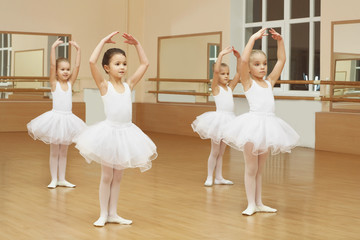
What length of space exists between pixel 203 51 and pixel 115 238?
789 centimetres

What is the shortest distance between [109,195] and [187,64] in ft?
25.4

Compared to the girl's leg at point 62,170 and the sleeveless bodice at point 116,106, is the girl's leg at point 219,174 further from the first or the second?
the sleeveless bodice at point 116,106

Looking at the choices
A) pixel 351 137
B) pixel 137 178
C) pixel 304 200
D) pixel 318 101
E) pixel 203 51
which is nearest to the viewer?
pixel 304 200

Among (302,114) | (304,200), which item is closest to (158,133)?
(302,114)

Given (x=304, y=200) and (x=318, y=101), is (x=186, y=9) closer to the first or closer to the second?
(x=318, y=101)

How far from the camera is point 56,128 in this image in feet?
17.4

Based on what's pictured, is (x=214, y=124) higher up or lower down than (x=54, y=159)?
higher up

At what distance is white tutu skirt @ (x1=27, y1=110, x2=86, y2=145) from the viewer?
526cm

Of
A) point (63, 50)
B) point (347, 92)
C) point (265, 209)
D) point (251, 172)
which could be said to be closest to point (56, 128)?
point (251, 172)

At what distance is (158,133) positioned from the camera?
11742mm

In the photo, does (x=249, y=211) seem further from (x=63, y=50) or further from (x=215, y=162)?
(x=63, y=50)

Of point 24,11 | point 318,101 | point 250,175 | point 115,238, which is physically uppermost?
point 24,11

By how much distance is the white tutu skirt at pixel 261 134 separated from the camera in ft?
13.5

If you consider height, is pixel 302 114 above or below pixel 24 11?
below
